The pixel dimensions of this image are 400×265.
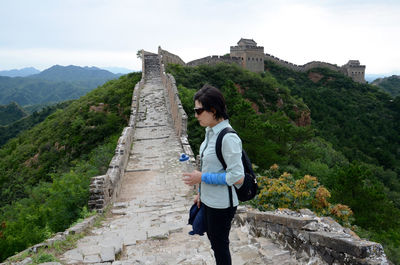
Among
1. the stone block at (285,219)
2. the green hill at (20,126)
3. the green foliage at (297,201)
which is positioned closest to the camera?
the stone block at (285,219)

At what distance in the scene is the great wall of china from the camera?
9.59ft

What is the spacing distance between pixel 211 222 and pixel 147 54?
2547 centimetres

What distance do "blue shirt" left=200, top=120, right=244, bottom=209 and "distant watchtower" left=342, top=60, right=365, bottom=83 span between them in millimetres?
60320

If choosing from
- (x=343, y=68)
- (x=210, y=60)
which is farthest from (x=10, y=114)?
(x=343, y=68)

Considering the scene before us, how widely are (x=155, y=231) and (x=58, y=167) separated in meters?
11.1

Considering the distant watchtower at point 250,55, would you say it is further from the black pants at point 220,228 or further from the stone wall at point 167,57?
the black pants at point 220,228

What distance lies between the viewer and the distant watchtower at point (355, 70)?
180 ft

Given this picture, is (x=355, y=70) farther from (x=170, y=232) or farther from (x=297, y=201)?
(x=170, y=232)

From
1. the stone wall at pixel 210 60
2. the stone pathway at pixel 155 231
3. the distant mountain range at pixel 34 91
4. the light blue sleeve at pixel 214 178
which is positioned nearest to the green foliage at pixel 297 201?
the stone pathway at pixel 155 231

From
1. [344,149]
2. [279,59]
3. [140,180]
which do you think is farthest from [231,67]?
[140,180]

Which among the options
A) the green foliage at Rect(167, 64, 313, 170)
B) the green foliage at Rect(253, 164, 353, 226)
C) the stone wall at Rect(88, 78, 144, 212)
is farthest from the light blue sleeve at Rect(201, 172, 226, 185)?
the green foliage at Rect(167, 64, 313, 170)

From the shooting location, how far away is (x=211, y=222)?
2539 millimetres

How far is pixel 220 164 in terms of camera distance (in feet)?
8.14

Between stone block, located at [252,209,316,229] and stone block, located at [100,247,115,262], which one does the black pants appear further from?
stone block, located at [100,247,115,262]
